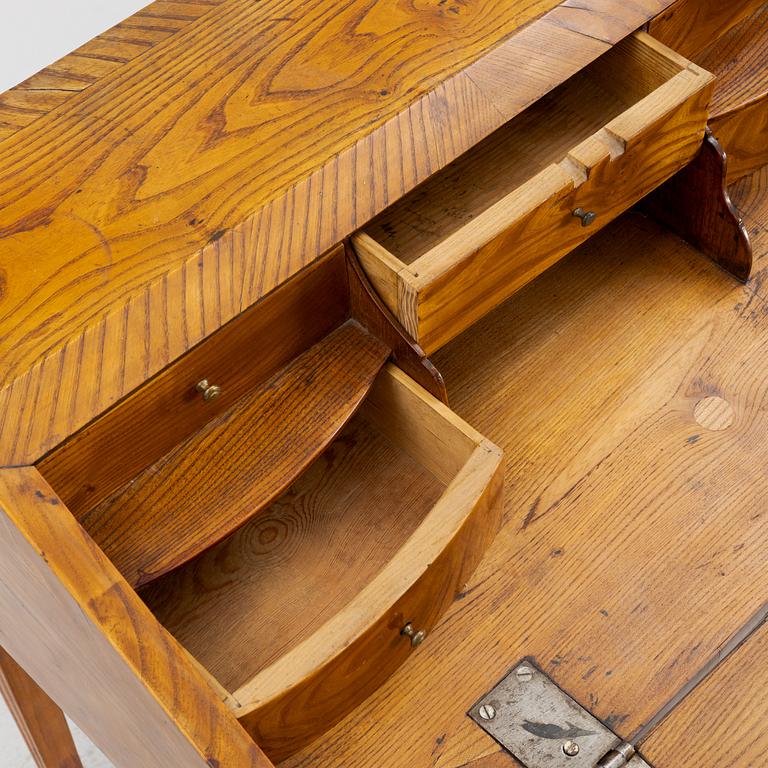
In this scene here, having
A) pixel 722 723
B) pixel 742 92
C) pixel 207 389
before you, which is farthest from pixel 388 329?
pixel 742 92

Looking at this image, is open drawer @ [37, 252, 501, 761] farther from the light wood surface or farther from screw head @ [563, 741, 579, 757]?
the light wood surface

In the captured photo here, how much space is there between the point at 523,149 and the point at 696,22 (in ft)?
0.78

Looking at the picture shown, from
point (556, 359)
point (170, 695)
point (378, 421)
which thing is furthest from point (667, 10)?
point (170, 695)

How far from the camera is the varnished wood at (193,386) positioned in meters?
1.11

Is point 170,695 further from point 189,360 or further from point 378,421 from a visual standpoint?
point 378,421

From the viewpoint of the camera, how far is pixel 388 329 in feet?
4.14

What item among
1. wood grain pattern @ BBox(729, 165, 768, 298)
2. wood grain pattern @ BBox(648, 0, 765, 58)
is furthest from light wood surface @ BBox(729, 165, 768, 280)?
wood grain pattern @ BBox(648, 0, 765, 58)

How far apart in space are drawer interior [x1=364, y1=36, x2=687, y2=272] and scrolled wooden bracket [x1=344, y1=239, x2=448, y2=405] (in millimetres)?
79

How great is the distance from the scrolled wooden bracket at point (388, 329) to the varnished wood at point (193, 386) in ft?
0.04

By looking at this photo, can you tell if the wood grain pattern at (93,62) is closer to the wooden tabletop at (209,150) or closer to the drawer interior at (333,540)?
the wooden tabletop at (209,150)

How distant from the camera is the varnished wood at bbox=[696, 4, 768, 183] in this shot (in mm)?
1476

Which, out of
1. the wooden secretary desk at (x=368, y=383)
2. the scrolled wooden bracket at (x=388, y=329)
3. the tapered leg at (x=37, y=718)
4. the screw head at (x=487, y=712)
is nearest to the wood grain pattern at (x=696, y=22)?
the wooden secretary desk at (x=368, y=383)

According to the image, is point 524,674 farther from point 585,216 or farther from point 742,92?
point 742,92

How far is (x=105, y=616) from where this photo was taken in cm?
99
